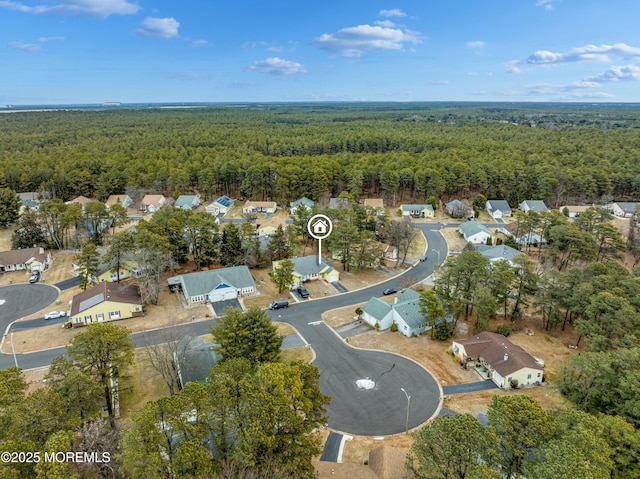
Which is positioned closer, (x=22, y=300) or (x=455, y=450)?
(x=455, y=450)

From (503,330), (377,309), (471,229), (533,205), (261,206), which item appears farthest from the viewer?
(261,206)

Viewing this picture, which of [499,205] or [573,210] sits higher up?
[499,205]

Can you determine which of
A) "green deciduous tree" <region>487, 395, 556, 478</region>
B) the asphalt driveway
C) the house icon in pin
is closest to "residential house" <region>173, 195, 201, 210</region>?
the house icon in pin

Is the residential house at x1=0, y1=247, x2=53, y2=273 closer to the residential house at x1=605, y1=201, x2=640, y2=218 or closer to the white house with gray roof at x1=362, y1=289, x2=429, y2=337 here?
the white house with gray roof at x1=362, y1=289, x2=429, y2=337

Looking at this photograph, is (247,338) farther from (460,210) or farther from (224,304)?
(460,210)

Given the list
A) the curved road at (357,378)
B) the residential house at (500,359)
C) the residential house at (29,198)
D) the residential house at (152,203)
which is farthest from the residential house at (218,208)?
the residential house at (500,359)

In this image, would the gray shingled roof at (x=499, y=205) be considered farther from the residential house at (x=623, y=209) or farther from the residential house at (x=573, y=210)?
the residential house at (x=623, y=209)

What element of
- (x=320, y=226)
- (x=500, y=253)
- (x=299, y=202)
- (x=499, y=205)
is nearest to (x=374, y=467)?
(x=500, y=253)
